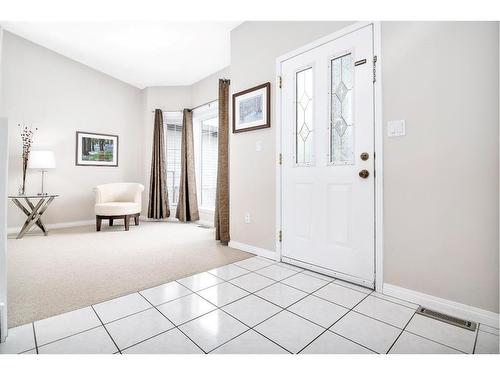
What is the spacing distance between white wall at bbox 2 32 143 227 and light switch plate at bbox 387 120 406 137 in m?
4.91

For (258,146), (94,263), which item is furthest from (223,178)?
(94,263)

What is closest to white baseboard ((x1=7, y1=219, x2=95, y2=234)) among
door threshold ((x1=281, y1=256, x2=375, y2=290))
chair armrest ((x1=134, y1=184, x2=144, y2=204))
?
chair armrest ((x1=134, y1=184, x2=144, y2=204))

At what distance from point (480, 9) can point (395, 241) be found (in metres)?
1.38

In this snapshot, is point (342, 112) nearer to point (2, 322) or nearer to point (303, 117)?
point (303, 117)

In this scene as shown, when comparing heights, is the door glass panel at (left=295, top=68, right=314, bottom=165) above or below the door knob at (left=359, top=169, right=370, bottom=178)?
above

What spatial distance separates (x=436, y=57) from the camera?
1.69 m

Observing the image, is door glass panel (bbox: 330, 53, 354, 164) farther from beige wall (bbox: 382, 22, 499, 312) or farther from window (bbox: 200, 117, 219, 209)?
window (bbox: 200, 117, 219, 209)

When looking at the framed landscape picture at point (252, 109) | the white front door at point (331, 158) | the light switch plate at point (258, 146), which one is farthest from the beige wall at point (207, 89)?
the white front door at point (331, 158)

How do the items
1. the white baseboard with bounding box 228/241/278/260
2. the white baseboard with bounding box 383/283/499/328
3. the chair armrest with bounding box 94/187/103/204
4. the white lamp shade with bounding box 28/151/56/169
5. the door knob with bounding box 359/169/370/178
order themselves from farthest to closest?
1. the chair armrest with bounding box 94/187/103/204
2. the white lamp shade with bounding box 28/151/56/169
3. the white baseboard with bounding box 228/241/278/260
4. the door knob with bounding box 359/169/370/178
5. the white baseboard with bounding box 383/283/499/328

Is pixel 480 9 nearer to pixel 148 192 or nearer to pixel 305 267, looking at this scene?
pixel 305 267

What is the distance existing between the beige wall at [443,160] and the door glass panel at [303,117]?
663mm

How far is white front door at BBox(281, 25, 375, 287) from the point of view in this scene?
205 centimetres

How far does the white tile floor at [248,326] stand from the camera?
1306 mm
